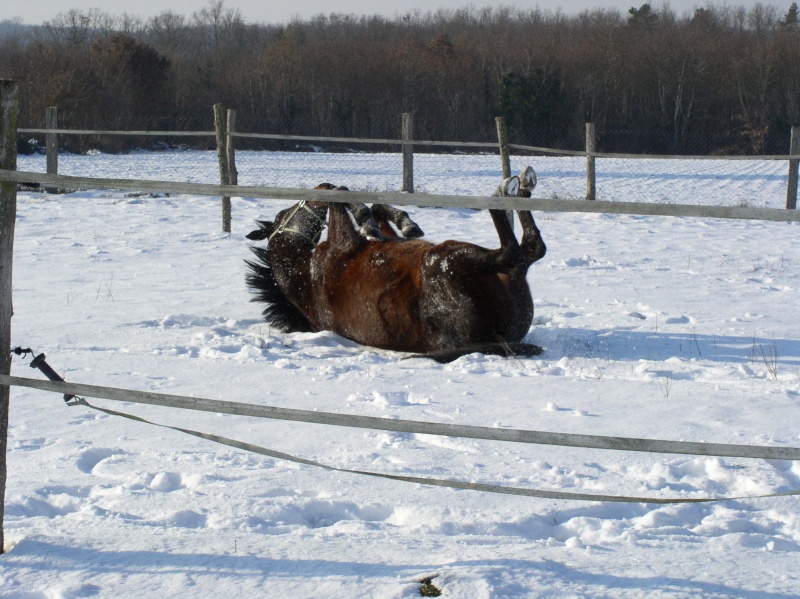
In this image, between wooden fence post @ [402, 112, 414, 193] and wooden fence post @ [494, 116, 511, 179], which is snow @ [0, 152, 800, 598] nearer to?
wooden fence post @ [494, 116, 511, 179]

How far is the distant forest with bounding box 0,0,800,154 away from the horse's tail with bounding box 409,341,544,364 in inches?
954

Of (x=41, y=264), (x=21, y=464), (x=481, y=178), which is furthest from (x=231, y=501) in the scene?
(x=481, y=178)

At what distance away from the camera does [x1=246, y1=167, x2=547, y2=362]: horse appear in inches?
185

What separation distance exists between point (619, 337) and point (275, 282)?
2.24m

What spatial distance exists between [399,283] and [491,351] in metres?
0.66

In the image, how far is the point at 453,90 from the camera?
3981 cm

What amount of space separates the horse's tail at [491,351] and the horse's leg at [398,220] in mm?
783

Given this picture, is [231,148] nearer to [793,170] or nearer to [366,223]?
[366,223]

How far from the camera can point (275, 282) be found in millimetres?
5723

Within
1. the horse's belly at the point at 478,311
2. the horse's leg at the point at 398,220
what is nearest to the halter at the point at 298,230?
the horse's leg at the point at 398,220

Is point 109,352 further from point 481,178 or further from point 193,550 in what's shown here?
point 481,178

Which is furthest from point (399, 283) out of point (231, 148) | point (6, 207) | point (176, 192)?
point (231, 148)

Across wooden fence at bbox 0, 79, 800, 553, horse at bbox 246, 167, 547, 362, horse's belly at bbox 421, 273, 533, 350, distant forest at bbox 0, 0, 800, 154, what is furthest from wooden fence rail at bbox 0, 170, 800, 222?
distant forest at bbox 0, 0, 800, 154

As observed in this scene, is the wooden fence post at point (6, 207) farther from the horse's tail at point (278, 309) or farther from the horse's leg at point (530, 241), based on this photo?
the horse's tail at point (278, 309)
